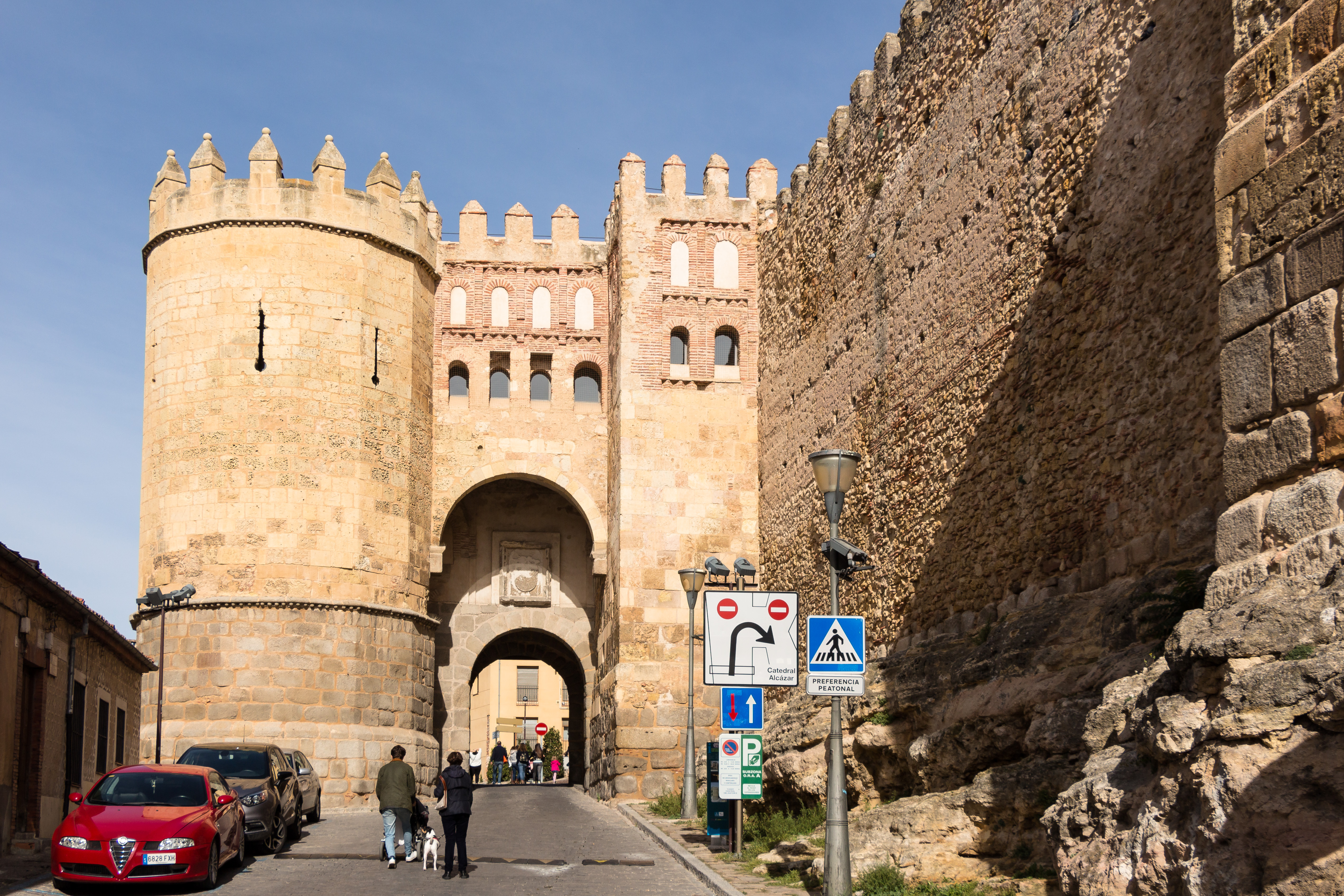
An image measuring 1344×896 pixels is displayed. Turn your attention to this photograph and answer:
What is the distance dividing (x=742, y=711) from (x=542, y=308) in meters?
16.1

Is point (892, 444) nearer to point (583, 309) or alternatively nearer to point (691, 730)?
point (691, 730)

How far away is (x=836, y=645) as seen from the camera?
33.9ft

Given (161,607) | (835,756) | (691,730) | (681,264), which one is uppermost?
(681,264)

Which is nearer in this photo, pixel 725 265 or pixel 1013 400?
pixel 1013 400

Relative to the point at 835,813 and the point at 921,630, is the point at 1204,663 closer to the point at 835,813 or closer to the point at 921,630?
the point at 835,813

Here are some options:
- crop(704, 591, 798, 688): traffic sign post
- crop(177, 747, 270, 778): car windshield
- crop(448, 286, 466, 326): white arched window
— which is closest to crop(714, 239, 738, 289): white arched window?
crop(448, 286, 466, 326): white arched window

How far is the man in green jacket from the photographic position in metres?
13.9

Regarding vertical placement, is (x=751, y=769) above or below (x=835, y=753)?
below

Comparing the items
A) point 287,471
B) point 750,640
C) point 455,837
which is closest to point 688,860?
point 455,837

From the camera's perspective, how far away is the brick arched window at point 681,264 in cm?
2709

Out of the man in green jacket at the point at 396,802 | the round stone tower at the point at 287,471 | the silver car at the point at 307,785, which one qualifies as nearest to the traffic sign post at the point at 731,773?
the man in green jacket at the point at 396,802

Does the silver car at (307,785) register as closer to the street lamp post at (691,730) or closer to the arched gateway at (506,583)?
the street lamp post at (691,730)

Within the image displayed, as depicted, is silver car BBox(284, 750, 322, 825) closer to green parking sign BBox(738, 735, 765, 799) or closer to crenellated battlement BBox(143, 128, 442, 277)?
green parking sign BBox(738, 735, 765, 799)

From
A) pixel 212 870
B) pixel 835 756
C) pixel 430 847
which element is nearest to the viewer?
pixel 835 756
